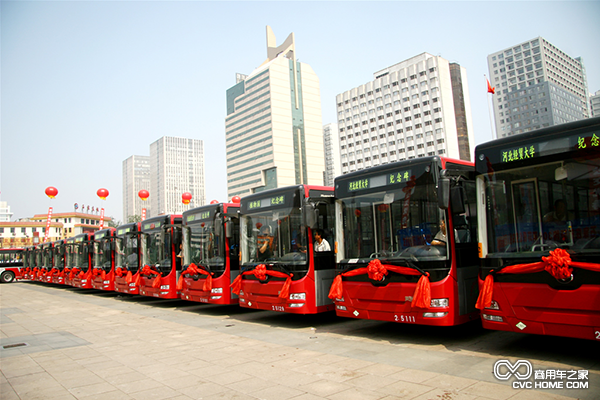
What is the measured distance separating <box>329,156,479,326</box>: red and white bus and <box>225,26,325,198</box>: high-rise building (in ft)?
398

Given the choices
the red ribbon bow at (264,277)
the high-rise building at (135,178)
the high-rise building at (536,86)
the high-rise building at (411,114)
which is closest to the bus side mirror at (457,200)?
the red ribbon bow at (264,277)

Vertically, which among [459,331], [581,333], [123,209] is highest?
[123,209]

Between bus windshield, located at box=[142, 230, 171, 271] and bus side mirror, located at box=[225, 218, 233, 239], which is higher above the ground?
bus side mirror, located at box=[225, 218, 233, 239]

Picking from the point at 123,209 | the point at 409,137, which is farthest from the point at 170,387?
the point at 123,209

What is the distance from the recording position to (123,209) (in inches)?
7215

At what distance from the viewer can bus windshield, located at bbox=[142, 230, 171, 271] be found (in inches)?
533

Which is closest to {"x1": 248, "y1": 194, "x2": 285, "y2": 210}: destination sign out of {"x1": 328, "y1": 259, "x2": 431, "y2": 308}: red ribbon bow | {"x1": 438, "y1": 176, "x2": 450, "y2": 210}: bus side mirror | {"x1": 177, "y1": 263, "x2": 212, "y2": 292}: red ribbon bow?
{"x1": 328, "y1": 259, "x2": 431, "y2": 308}: red ribbon bow

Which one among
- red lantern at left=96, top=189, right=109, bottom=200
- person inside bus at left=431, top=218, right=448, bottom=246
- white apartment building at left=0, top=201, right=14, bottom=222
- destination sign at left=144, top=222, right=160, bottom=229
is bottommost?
person inside bus at left=431, top=218, right=448, bottom=246

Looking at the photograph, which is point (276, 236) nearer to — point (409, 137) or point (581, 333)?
point (581, 333)

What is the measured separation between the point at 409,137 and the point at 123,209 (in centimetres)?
12798

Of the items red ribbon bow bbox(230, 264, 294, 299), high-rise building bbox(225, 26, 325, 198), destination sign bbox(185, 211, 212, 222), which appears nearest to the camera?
red ribbon bow bbox(230, 264, 294, 299)

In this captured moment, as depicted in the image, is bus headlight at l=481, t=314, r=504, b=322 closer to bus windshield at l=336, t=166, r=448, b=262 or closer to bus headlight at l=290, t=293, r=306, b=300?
bus windshield at l=336, t=166, r=448, b=262

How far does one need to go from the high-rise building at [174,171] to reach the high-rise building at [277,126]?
2075 cm

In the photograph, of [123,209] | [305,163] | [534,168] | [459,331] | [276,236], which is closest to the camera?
[534,168]
